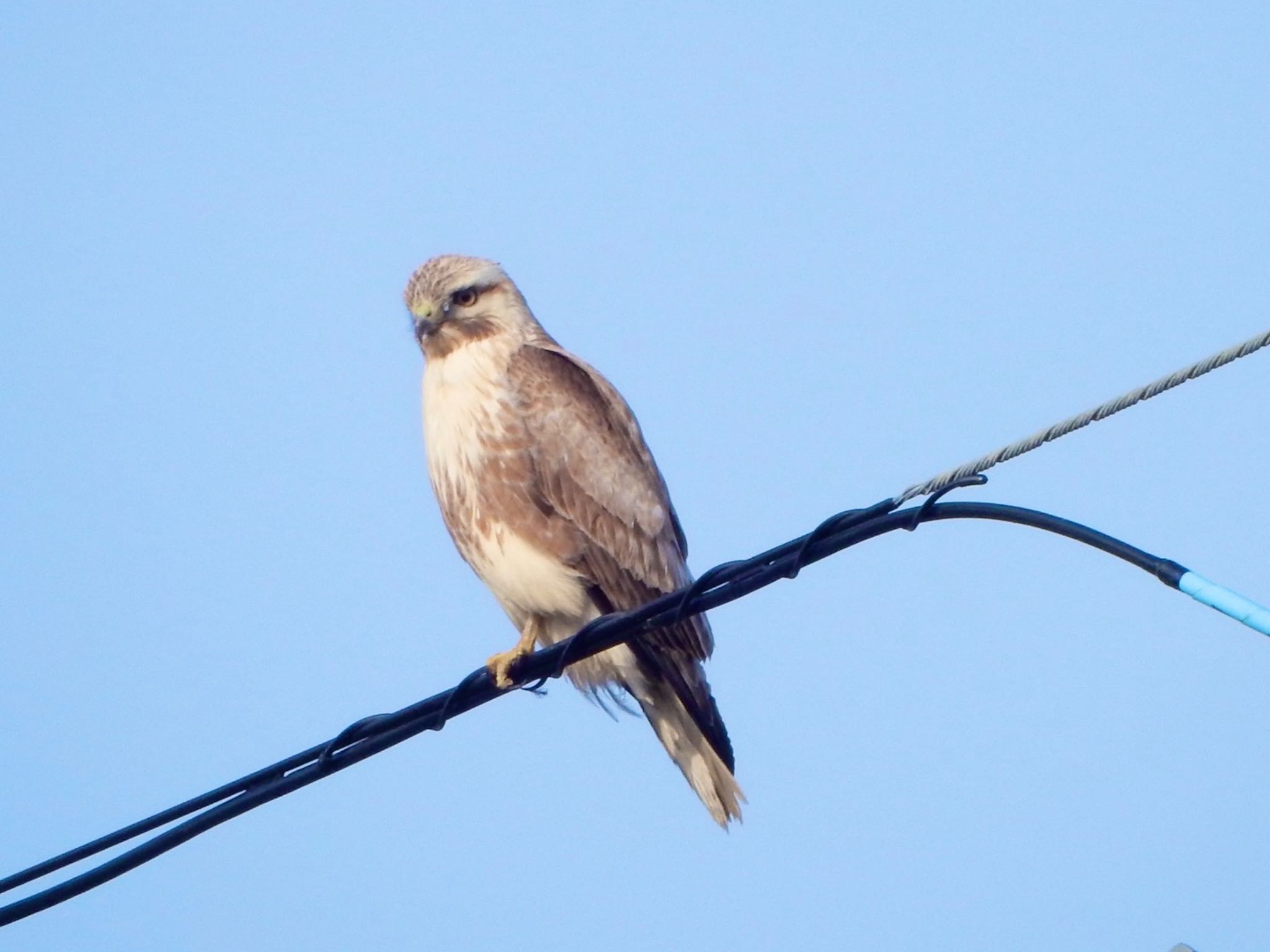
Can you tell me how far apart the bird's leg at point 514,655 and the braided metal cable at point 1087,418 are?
2.19 m

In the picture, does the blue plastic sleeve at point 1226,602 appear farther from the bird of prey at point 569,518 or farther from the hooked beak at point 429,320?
the hooked beak at point 429,320

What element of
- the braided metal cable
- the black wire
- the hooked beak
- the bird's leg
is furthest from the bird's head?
the braided metal cable

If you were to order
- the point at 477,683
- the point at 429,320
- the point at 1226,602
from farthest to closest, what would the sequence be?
the point at 429,320, the point at 477,683, the point at 1226,602

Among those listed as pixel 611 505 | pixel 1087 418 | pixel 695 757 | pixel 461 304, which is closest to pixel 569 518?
pixel 611 505

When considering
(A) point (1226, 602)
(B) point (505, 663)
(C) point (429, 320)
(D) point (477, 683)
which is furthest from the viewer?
(C) point (429, 320)

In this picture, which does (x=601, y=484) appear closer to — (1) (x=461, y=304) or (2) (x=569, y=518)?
(2) (x=569, y=518)

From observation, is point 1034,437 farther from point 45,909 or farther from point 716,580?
point 45,909

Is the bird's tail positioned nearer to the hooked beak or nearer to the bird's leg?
the bird's leg

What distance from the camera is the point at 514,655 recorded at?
6.53m

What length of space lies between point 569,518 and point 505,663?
0.81 meters

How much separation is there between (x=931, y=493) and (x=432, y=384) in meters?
3.54

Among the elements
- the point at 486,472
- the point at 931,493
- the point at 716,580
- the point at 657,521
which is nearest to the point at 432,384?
the point at 486,472

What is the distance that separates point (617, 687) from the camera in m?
7.19

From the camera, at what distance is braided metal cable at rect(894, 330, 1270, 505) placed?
363 cm
